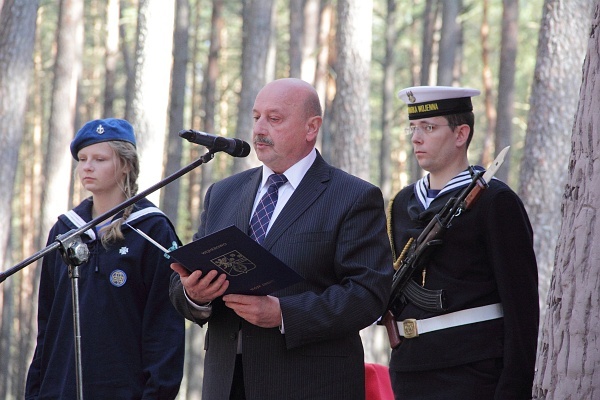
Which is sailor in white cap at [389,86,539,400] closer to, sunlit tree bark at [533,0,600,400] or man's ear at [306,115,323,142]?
sunlit tree bark at [533,0,600,400]

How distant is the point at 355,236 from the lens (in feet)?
12.4

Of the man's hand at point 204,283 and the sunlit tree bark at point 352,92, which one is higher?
the sunlit tree bark at point 352,92

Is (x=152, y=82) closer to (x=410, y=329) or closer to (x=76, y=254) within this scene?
(x=410, y=329)

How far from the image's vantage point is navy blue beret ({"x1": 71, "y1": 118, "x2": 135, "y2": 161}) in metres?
4.61

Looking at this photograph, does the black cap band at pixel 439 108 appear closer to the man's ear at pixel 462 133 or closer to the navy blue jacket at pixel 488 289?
the man's ear at pixel 462 133

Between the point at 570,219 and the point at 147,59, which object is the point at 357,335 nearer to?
the point at 570,219

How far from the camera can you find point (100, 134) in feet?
15.2

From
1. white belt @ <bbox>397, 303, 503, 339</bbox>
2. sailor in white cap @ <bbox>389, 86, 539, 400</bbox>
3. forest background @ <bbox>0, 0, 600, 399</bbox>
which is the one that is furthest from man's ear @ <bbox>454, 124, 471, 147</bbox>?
white belt @ <bbox>397, 303, 503, 339</bbox>

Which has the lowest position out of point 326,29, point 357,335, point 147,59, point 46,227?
point 46,227

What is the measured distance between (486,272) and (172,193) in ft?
46.2

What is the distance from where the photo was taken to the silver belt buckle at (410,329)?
435 cm

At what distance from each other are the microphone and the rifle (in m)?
1.06

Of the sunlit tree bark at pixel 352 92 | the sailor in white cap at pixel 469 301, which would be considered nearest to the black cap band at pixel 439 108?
the sailor in white cap at pixel 469 301

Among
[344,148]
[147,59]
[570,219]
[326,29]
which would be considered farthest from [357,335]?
[326,29]
